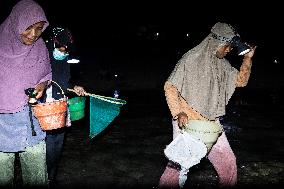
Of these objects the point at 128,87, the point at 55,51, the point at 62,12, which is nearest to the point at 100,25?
the point at 62,12

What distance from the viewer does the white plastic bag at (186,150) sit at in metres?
3.31

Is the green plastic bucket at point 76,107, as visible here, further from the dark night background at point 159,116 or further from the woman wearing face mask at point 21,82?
the woman wearing face mask at point 21,82

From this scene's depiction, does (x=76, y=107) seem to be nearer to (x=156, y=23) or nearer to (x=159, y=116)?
(x=159, y=116)

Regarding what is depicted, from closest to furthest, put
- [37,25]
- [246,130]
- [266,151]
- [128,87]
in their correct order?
[37,25], [266,151], [246,130], [128,87]

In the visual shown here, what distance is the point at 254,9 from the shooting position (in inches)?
1016

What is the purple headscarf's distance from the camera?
2703 mm

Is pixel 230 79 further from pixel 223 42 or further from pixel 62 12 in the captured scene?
pixel 62 12

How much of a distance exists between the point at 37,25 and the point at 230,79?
1.99 metres

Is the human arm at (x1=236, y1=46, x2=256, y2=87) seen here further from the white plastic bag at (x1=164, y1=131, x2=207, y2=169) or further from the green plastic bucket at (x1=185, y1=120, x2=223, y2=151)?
the white plastic bag at (x1=164, y1=131, x2=207, y2=169)

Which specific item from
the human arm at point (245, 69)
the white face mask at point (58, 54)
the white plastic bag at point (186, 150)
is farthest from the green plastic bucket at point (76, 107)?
the human arm at point (245, 69)

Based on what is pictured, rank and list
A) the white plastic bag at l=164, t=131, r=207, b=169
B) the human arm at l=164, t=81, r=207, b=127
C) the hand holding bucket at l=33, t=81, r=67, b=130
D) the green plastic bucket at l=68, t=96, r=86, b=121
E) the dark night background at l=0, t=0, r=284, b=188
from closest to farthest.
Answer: the hand holding bucket at l=33, t=81, r=67, b=130 < the white plastic bag at l=164, t=131, r=207, b=169 < the human arm at l=164, t=81, r=207, b=127 < the green plastic bucket at l=68, t=96, r=86, b=121 < the dark night background at l=0, t=0, r=284, b=188

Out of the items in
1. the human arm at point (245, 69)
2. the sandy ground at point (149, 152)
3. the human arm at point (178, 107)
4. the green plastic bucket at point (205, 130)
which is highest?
the human arm at point (245, 69)

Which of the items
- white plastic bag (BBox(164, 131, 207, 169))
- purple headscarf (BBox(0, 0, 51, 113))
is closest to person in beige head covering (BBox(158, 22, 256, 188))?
white plastic bag (BBox(164, 131, 207, 169))

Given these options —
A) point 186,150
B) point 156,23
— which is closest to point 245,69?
point 186,150
